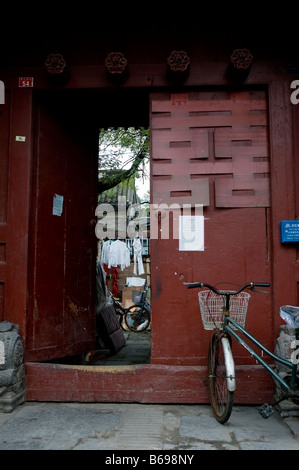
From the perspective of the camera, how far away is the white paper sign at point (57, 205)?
15.1 ft

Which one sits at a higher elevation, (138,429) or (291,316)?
(291,316)

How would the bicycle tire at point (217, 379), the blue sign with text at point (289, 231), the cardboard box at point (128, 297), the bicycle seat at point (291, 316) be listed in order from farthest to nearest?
the cardboard box at point (128, 297)
the blue sign with text at point (289, 231)
the bicycle tire at point (217, 379)
the bicycle seat at point (291, 316)

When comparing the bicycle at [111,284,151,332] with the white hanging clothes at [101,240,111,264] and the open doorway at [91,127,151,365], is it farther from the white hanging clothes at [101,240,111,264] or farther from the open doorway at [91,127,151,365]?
the white hanging clothes at [101,240,111,264]

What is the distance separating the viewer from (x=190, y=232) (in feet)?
13.6

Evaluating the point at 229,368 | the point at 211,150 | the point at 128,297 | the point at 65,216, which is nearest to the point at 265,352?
the point at 229,368

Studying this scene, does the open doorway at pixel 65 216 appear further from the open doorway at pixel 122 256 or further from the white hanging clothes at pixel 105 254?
the white hanging clothes at pixel 105 254

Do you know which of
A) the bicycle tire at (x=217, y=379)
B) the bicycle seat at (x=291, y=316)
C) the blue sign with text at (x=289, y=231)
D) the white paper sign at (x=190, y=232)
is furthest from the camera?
the white paper sign at (x=190, y=232)

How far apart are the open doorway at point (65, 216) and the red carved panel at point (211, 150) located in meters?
0.66

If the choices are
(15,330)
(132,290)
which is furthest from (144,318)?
(15,330)

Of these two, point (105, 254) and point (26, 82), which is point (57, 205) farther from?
point (105, 254)

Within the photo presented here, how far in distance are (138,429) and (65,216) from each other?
2664 mm

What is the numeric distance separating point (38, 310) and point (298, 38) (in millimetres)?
4274

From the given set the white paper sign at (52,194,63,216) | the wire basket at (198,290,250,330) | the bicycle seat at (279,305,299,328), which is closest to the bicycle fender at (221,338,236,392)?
the wire basket at (198,290,250,330)

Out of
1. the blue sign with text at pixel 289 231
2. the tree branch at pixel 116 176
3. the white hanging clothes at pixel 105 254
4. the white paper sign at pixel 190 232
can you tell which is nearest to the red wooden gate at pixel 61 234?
the white paper sign at pixel 190 232
